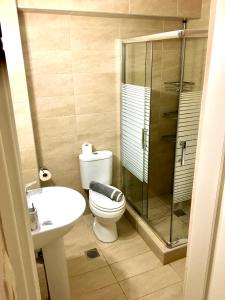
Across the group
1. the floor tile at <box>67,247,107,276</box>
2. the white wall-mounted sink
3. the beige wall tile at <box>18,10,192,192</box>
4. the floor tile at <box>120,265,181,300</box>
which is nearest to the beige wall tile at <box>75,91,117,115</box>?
the beige wall tile at <box>18,10,192,192</box>

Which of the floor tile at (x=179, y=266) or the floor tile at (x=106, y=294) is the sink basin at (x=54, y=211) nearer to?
the floor tile at (x=106, y=294)

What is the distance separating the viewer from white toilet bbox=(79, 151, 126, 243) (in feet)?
7.59

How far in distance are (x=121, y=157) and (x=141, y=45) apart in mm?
1222

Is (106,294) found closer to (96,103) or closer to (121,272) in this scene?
(121,272)

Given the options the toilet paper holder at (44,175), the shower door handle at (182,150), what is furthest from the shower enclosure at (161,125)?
the toilet paper holder at (44,175)

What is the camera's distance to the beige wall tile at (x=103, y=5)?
2.11 metres

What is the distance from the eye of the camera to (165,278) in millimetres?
2062

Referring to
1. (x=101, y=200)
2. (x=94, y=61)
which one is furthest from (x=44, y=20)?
(x=101, y=200)

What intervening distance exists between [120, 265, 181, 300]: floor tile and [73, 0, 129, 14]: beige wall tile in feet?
7.63

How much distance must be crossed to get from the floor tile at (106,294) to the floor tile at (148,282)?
1.9 inches

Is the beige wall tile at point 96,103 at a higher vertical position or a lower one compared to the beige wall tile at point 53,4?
lower

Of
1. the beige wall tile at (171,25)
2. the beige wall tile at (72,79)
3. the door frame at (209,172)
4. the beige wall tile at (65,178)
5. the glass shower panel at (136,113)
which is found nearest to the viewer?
the door frame at (209,172)

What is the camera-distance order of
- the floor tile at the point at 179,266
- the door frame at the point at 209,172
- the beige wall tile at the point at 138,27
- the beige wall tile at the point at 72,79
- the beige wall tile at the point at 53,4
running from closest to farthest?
the door frame at the point at 209,172
the beige wall tile at the point at 53,4
the floor tile at the point at 179,266
the beige wall tile at the point at 72,79
the beige wall tile at the point at 138,27

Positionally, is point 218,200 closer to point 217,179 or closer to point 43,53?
point 217,179
